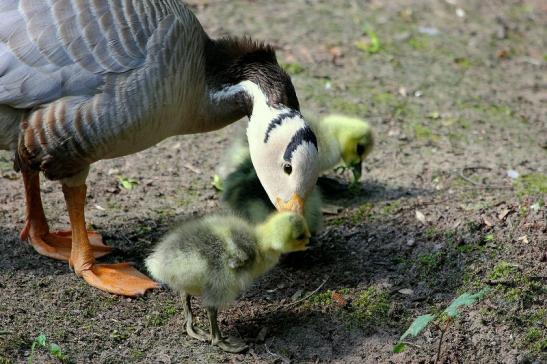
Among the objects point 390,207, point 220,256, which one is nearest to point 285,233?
point 220,256

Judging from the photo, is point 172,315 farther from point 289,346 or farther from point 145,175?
point 145,175

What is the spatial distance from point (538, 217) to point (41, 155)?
3299 mm

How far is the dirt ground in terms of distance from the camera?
484 centimetres

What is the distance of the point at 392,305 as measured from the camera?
5.18 meters

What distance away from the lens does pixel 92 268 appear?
221 inches

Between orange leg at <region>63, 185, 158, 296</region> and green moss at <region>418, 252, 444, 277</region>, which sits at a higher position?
orange leg at <region>63, 185, 158, 296</region>

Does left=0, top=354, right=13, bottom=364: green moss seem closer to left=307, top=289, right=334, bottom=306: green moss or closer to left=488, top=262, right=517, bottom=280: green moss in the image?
left=307, top=289, right=334, bottom=306: green moss

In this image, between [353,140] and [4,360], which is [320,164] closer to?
[353,140]

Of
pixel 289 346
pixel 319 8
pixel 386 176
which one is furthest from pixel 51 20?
pixel 319 8

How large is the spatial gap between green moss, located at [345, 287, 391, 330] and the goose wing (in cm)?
200

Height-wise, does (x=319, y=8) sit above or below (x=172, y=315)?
below

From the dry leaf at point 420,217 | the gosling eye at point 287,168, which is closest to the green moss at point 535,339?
the dry leaf at point 420,217

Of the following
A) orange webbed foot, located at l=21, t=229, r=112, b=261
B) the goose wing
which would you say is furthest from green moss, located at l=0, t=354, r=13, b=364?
the goose wing

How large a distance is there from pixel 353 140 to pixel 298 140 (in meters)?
1.18
